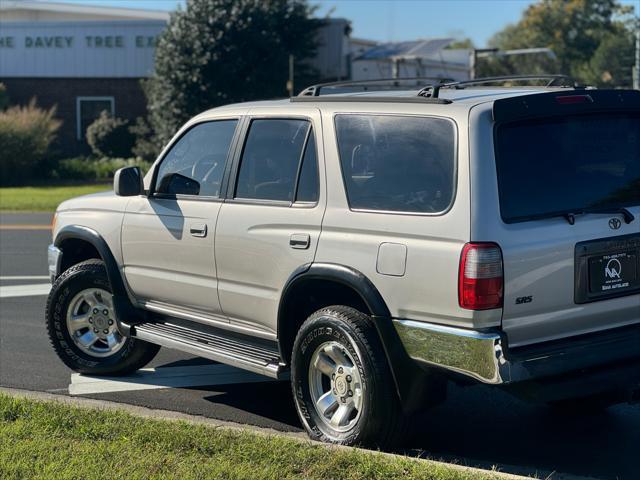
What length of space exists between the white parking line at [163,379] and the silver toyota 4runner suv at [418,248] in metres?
0.79

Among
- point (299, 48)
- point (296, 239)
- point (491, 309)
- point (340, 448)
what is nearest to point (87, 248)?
point (296, 239)

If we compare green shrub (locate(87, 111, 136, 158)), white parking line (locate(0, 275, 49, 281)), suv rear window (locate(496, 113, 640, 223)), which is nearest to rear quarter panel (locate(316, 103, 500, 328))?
suv rear window (locate(496, 113, 640, 223))

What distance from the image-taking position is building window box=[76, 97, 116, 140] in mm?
39719

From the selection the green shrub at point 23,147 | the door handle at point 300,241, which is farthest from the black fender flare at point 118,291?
the green shrub at point 23,147

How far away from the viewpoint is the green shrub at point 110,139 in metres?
36.8

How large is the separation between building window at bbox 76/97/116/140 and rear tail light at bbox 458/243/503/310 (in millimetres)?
36417

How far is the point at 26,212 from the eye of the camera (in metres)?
21.4

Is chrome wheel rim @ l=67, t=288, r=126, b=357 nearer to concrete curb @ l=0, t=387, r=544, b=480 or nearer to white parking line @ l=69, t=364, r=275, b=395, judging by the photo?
white parking line @ l=69, t=364, r=275, b=395

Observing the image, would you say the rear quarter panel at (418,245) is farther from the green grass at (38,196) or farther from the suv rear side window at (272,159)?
the green grass at (38,196)

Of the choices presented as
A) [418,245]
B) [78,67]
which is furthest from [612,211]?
[78,67]

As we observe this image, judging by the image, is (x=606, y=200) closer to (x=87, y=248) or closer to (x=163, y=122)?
(x=87, y=248)

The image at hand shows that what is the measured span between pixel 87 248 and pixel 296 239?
262cm

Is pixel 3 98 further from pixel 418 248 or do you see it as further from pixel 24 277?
pixel 418 248

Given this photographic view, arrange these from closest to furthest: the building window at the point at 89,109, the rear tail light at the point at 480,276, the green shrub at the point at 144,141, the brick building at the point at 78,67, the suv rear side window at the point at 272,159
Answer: the rear tail light at the point at 480,276, the suv rear side window at the point at 272,159, the green shrub at the point at 144,141, the brick building at the point at 78,67, the building window at the point at 89,109
